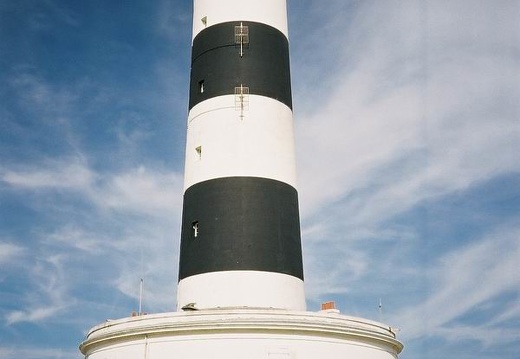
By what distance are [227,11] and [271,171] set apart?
4.04 m

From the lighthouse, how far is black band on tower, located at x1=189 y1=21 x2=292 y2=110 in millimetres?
26

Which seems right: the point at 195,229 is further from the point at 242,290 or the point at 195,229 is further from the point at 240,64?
the point at 240,64

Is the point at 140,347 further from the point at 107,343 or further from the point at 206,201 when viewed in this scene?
the point at 206,201

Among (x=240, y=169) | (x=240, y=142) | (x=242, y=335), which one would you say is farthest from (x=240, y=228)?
(x=242, y=335)

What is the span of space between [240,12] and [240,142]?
10.8 ft

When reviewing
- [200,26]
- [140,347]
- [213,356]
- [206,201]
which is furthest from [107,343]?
[200,26]

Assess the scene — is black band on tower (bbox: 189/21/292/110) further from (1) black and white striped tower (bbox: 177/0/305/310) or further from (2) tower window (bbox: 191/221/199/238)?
(2) tower window (bbox: 191/221/199/238)

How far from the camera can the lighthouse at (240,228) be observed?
10.8 m

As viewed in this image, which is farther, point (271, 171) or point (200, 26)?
point (200, 26)

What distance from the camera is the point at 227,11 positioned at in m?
14.6

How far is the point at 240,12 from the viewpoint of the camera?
1453cm

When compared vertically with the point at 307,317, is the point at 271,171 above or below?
above

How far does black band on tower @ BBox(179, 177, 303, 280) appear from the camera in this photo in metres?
12.6

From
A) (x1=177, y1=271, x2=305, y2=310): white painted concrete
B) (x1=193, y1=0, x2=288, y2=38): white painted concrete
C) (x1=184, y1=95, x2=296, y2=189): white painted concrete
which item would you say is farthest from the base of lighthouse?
(x1=193, y1=0, x2=288, y2=38): white painted concrete
